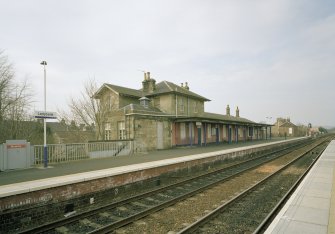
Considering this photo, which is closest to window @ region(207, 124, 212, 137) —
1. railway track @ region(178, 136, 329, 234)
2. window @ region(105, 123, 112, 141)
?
window @ region(105, 123, 112, 141)

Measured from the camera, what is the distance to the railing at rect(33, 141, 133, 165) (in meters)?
13.4

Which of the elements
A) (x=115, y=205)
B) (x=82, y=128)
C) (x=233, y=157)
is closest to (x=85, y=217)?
(x=115, y=205)

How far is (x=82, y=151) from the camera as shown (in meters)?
15.3

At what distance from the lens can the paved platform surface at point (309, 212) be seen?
4.73m

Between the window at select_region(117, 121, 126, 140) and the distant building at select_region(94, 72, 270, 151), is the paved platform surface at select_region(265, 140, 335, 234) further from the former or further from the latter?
the window at select_region(117, 121, 126, 140)

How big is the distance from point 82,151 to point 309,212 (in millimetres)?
12996

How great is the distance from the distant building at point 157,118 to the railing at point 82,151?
6.07 ft

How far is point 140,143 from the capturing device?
21344 millimetres

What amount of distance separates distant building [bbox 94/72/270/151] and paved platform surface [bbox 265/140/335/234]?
47.2 feet

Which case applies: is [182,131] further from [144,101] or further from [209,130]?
[209,130]

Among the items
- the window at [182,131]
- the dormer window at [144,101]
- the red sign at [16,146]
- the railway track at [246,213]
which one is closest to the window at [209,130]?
the window at [182,131]

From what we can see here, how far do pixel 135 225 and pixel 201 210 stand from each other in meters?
2.12

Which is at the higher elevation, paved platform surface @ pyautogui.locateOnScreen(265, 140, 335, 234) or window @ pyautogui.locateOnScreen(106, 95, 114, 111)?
window @ pyautogui.locateOnScreen(106, 95, 114, 111)

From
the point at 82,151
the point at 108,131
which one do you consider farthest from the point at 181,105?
the point at 82,151
